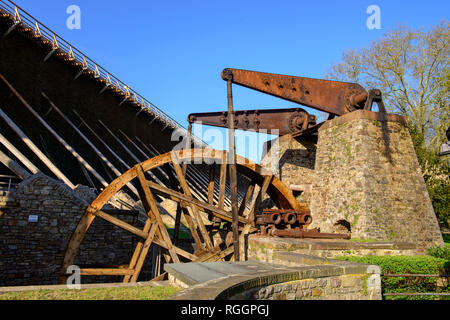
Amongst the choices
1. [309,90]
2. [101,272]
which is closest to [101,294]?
[101,272]

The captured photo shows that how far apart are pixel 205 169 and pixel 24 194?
22482 mm

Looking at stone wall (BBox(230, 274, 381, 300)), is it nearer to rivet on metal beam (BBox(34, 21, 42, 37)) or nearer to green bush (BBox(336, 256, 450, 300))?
green bush (BBox(336, 256, 450, 300))

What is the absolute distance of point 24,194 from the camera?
1017cm

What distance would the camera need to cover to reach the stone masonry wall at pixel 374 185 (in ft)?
30.1

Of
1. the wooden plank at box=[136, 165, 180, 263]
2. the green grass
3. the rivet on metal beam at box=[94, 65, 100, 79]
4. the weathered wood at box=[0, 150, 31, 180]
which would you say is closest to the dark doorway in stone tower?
the wooden plank at box=[136, 165, 180, 263]

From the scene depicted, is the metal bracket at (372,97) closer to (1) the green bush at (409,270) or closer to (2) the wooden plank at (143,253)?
(1) the green bush at (409,270)

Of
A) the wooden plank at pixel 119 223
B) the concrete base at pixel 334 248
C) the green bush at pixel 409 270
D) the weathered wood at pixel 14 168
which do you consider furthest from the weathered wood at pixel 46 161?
the green bush at pixel 409 270

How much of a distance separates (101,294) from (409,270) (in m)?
5.67

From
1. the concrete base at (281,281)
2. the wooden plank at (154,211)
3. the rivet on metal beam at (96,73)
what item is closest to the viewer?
the concrete base at (281,281)

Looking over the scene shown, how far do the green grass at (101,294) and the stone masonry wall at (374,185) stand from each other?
606 centimetres

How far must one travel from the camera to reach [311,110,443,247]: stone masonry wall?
9.17m

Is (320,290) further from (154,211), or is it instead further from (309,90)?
(309,90)

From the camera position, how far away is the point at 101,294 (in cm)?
480
